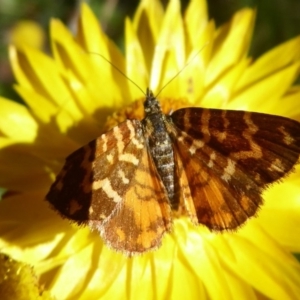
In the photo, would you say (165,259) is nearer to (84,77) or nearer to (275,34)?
(84,77)

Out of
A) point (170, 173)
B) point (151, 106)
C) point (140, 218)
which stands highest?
point (151, 106)

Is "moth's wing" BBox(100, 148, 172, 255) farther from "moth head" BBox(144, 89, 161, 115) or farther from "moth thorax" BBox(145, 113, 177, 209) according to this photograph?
"moth head" BBox(144, 89, 161, 115)

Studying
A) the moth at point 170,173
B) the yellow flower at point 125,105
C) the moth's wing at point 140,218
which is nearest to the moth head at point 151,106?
the moth at point 170,173

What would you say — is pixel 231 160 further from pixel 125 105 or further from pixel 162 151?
pixel 125 105

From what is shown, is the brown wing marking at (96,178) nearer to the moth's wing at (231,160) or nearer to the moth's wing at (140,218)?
the moth's wing at (140,218)

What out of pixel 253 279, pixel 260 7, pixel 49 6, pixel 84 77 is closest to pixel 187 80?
pixel 84 77

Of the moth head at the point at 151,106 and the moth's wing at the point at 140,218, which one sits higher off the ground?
the moth head at the point at 151,106

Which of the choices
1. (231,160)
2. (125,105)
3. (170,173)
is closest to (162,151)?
(170,173)
